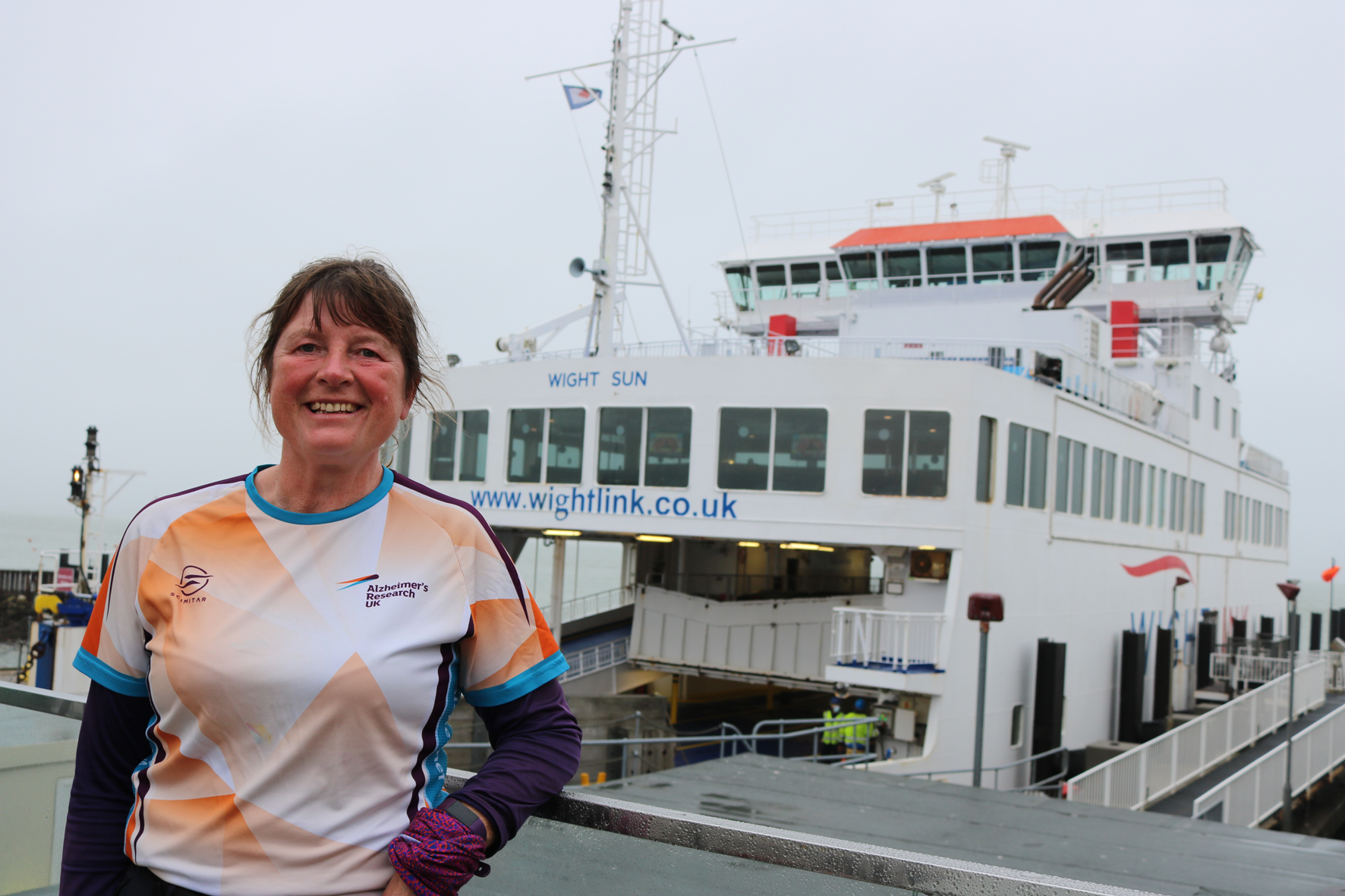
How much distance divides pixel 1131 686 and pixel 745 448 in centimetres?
870

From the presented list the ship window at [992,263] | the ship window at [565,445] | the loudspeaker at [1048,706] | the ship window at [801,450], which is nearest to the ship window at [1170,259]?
the ship window at [992,263]

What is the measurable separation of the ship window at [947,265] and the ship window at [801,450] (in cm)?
991

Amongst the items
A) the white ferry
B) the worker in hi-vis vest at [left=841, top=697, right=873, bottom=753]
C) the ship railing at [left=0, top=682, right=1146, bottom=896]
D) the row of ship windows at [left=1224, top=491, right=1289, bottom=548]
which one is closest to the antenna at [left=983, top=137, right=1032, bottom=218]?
the white ferry

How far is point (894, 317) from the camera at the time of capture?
22.7m

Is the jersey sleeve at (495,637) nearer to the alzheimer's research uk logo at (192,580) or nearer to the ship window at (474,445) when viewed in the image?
the alzheimer's research uk logo at (192,580)

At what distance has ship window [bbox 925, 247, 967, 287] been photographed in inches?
905

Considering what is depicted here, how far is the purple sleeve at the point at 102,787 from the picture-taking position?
1864 mm

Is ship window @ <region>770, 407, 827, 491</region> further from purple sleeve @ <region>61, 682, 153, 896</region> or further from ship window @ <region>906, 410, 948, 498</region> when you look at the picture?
purple sleeve @ <region>61, 682, 153, 896</region>

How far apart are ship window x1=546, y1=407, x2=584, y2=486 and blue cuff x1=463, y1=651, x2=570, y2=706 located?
1392 centimetres

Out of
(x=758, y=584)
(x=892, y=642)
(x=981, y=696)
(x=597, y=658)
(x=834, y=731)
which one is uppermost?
(x=758, y=584)

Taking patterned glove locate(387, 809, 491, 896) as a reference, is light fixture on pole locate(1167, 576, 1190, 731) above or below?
below

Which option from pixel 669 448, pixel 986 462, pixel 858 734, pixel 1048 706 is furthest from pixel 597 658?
pixel 986 462

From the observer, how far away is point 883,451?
47.0ft

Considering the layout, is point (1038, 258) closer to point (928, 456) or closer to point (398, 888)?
point (928, 456)
